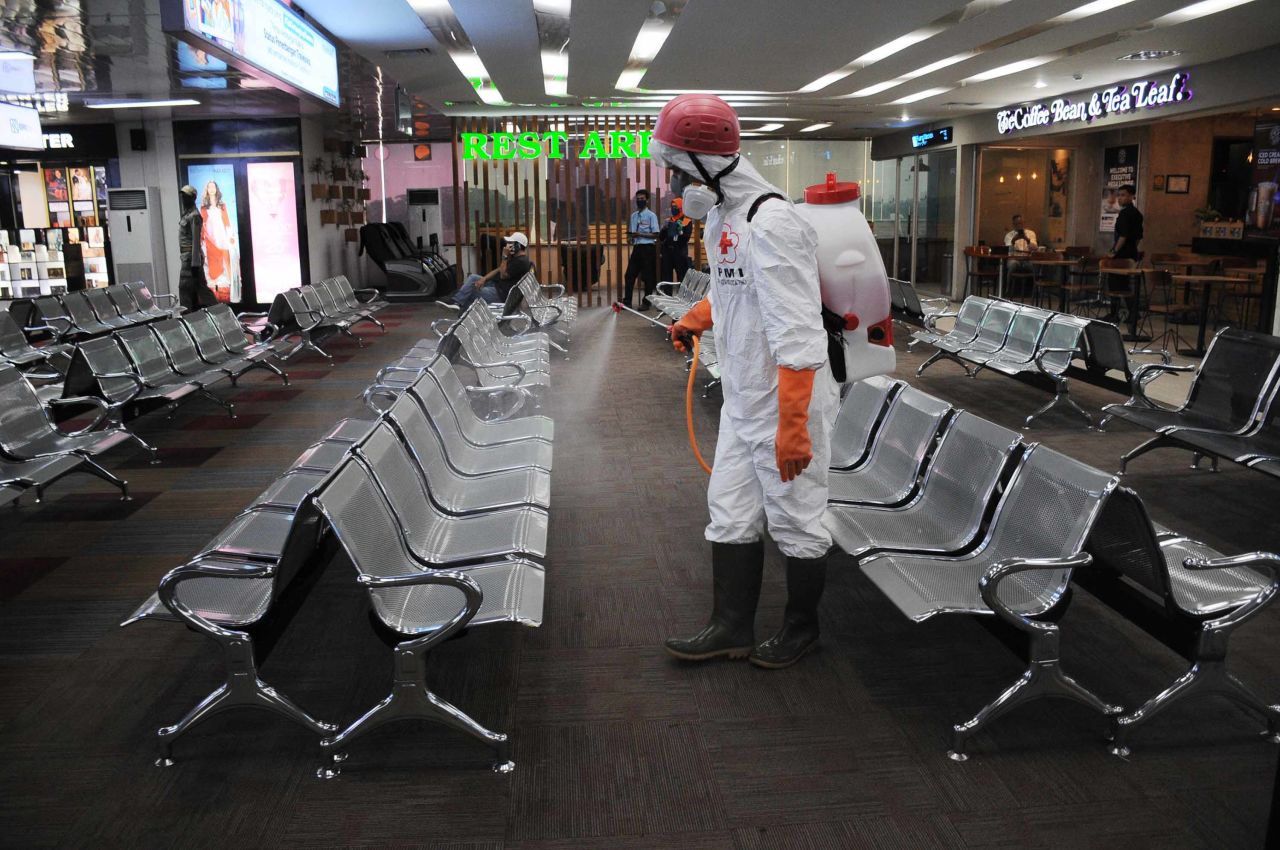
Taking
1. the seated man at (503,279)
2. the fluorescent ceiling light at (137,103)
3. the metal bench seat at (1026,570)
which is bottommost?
the metal bench seat at (1026,570)

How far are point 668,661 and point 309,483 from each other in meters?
1.57

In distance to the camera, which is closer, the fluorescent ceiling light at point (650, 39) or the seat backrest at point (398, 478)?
the seat backrest at point (398, 478)

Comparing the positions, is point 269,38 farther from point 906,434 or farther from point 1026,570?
point 1026,570

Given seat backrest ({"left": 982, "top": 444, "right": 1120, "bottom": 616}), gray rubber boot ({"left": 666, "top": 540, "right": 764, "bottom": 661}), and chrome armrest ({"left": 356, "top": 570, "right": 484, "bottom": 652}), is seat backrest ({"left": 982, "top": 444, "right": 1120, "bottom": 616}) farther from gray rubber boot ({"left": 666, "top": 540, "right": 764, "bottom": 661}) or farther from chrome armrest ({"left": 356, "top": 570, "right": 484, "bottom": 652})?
chrome armrest ({"left": 356, "top": 570, "right": 484, "bottom": 652})

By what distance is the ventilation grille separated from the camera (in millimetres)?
14938

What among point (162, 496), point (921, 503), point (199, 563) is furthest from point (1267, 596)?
point (162, 496)

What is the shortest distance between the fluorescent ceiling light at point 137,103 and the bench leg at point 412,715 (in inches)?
474

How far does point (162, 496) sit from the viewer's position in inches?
213

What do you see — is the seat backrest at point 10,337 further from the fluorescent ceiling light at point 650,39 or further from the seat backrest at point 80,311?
the fluorescent ceiling light at point 650,39

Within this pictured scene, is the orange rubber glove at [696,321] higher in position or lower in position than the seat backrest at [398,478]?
higher

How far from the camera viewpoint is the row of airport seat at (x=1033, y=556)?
2754 millimetres

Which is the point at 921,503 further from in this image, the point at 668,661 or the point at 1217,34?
the point at 1217,34

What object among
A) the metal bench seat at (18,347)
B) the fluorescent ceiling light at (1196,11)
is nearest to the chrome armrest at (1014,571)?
the fluorescent ceiling light at (1196,11)

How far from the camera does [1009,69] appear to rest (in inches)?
433
